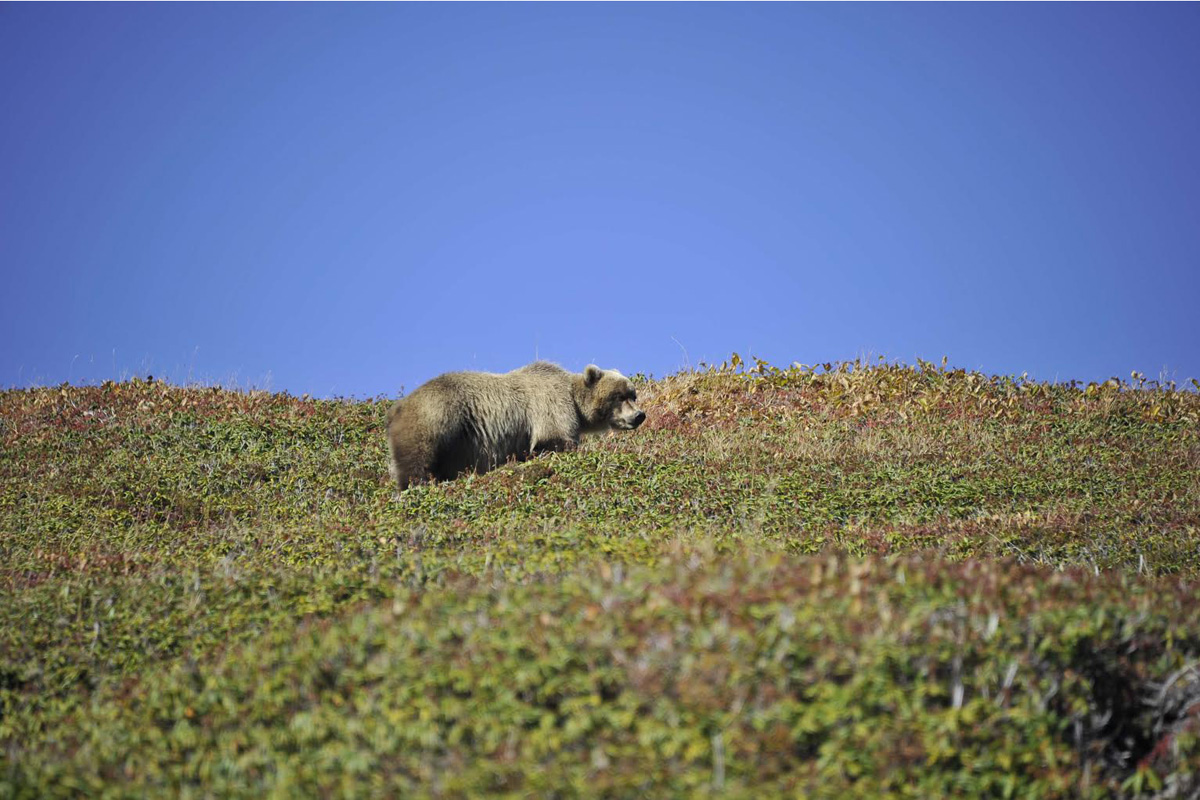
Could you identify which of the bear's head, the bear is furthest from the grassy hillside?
the bear's head

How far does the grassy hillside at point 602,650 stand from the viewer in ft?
17.5

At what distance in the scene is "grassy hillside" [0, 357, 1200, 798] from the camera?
17.5 feet

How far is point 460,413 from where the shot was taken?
1598 centimetres

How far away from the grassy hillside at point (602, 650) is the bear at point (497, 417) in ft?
5.03

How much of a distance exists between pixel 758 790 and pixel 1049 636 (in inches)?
97.7

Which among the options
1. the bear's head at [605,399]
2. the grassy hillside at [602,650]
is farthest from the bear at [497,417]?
the grassy hillside at [602,650]

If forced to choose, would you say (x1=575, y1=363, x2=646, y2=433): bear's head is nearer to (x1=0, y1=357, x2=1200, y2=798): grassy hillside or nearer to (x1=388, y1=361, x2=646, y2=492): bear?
(x1=388, y1=361, x2=646, y2=492): bear

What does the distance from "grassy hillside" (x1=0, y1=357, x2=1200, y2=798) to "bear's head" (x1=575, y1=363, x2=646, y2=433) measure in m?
4.57

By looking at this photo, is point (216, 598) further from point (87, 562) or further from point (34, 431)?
point (34, 431)

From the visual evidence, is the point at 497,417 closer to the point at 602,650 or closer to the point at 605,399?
the point at 605,399

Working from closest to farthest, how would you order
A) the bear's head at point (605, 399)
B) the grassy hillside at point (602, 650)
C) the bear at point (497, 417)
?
the grassy hillside at point (602, 650)
the bear at point (497, 417)
the bear's head at point (605, 399)

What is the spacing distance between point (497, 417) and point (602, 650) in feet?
36.5

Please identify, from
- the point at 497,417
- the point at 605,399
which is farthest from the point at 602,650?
the point at 605,399

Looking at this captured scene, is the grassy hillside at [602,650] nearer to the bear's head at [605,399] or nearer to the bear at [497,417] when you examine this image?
the bear at [497,417]
